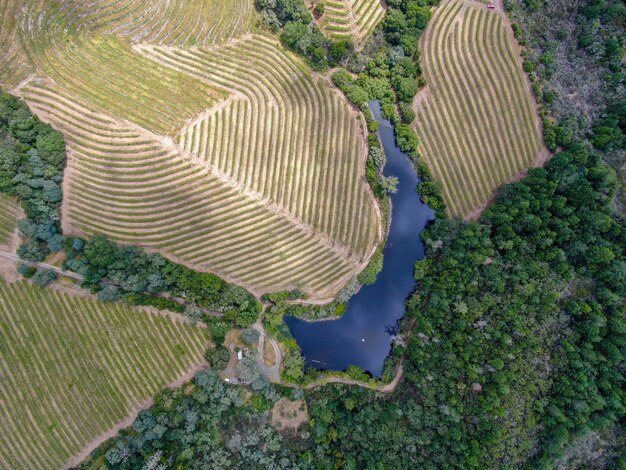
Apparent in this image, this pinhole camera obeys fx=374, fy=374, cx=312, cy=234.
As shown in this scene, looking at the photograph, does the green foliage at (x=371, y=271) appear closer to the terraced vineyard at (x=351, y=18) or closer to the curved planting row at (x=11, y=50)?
the terraced vineyard at (x=351, y=18)

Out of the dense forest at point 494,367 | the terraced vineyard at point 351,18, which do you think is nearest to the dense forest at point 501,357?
the dense forest at point 494,367

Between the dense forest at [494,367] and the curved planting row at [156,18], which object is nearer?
the dense forest at [494,367]

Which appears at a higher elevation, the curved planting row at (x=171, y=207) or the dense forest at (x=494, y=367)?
the curved planting row at (x=171, y=207)

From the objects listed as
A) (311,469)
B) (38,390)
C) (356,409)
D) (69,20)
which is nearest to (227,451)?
(311,469)

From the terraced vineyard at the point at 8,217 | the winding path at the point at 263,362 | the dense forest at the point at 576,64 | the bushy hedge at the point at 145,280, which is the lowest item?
the winding path at the point at 263,362

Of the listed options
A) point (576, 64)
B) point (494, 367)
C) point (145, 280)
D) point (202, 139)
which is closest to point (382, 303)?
point (494, 367)

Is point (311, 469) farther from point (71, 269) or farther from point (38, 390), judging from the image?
point (71, 269)
